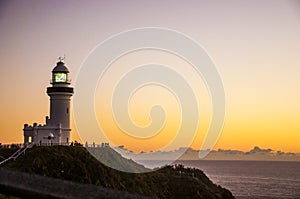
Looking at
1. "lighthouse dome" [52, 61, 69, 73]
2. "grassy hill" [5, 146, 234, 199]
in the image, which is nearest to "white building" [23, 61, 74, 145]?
"lighthouse dome" [52, 61, 69, 73]

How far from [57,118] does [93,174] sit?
10.6 meters

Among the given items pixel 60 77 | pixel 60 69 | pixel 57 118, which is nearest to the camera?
pixel 57 118

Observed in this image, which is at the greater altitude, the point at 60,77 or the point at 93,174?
the point at 60,77

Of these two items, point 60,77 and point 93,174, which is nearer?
point 93,174

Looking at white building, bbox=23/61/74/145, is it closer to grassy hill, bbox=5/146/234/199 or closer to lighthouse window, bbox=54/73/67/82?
lighthouse window, bbox=54/73/67/82

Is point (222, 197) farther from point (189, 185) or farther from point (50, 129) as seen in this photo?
point (50, 129)

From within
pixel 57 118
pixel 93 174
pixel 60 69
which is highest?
pixel 60 69

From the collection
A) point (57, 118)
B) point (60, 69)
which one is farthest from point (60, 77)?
point (57, 118)

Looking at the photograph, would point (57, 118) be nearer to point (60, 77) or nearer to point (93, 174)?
point (60, 77)

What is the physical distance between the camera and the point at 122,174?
4419 centimetres

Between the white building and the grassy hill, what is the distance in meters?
4.00

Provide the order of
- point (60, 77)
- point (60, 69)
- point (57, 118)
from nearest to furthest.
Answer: point (57, 118), point (60, 77), point (60, 69)

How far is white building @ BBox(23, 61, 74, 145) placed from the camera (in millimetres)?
43406

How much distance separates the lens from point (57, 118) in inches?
1757
